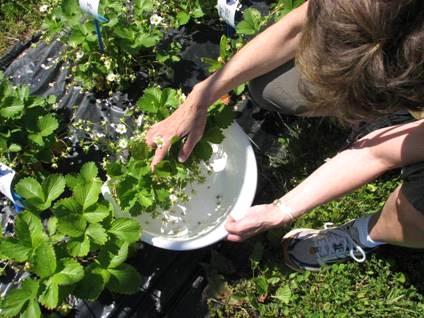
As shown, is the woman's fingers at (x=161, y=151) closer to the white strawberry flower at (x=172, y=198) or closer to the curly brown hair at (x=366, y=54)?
the white strawberry flower at (x=172, y=198)

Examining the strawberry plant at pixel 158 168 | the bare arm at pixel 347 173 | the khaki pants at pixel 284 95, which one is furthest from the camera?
the khaki pants at pixel 284 95

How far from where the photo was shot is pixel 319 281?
6.66 ft

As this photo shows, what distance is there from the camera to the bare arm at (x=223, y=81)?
5.62 ft

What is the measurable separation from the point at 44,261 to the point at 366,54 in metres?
1.09

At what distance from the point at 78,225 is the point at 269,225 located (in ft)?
2.16

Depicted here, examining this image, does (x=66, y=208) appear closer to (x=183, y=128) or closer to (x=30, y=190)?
(x=30, y=190)

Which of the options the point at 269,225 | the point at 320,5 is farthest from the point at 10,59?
the point at 320,5

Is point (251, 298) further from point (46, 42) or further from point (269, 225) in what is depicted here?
point (46, 42)

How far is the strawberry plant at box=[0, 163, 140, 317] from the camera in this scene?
1.46 m

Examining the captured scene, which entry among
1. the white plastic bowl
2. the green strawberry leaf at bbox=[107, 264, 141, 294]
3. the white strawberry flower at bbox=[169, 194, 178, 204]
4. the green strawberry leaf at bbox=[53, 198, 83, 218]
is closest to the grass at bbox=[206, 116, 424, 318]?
the white plastic bowl

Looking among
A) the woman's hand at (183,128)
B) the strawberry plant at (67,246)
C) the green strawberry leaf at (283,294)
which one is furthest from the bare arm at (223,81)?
the green strawberry leaf at (283,294)

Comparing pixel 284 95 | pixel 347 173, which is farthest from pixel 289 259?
pixel 284 95

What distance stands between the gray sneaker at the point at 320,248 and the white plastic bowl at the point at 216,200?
0.29 meters

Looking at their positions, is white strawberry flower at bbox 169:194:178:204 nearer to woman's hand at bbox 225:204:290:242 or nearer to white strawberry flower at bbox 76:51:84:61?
woman's hand at bbox 225:204:290:242
